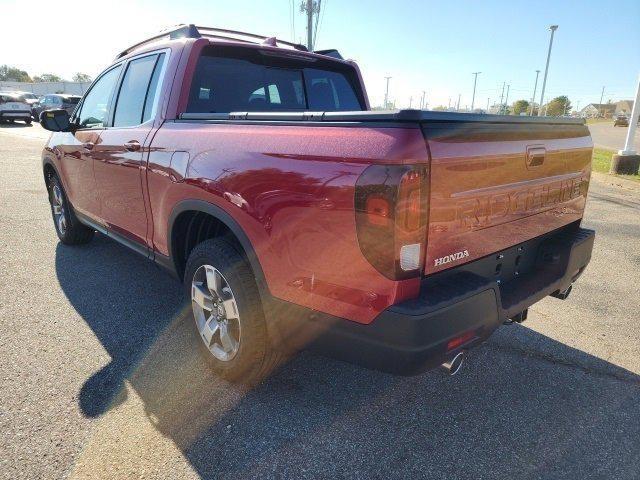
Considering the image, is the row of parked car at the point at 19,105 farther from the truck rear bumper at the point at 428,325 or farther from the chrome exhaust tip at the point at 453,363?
the chrome exhaust tip at the point at 453,363

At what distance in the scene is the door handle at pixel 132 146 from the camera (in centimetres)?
313

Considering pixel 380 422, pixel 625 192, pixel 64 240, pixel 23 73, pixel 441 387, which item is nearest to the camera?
pixel 380 422

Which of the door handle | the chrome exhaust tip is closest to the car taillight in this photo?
the chrome exhaust tip

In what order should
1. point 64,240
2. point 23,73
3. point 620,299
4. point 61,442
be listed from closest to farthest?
1. point 61,442
2. point 620,299
3. point 64,240
4. point 23,73

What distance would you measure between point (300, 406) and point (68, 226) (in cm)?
385

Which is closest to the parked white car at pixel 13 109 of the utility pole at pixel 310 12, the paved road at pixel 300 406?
the utility pole at pixel 310 12

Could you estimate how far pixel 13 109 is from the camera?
83.0 feet

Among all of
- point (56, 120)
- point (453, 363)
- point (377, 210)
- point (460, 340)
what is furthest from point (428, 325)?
point (56, 120)

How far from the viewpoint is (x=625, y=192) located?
963cm

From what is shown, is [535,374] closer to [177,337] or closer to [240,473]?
[240,473]

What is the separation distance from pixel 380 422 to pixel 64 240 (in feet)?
14.5

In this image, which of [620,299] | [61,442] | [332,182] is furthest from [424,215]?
[620,299]

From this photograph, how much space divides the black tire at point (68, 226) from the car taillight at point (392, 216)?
13.9ft

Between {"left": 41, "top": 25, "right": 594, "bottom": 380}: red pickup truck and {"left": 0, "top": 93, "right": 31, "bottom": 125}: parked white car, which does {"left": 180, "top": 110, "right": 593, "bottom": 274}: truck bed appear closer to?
{"left": 41, "top": 25, "right": 594, "bottom": 380}: red pickup truck
